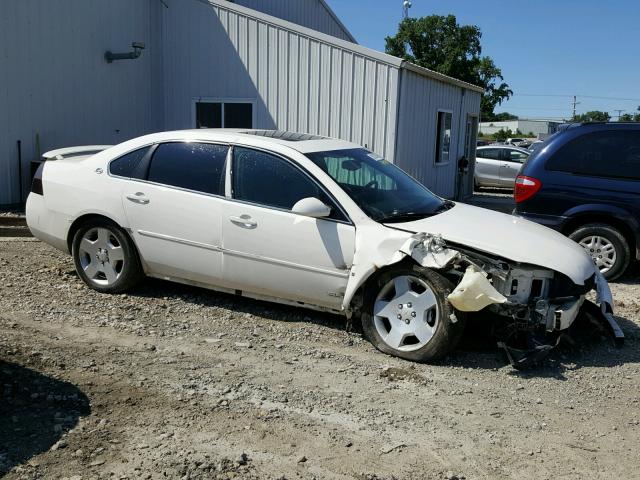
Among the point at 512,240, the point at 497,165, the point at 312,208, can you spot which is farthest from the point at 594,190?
the point at 497,165

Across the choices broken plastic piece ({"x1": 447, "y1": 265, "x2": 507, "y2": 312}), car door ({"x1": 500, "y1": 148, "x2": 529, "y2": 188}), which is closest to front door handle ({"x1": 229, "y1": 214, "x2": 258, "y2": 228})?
broken plastic piece ({"x1": 447, "y1": 265, "x2": 507, "y2": 312})

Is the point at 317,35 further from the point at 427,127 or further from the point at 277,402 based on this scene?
the point at 277,402

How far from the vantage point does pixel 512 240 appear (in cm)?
493

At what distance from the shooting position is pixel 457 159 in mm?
16531

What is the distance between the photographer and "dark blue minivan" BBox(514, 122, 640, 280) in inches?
299

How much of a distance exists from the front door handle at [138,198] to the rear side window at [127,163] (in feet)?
0.72

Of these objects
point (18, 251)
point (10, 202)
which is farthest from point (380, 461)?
point (10, 202)

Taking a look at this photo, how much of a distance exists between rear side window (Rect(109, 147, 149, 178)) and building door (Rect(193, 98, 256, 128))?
689 centimetres

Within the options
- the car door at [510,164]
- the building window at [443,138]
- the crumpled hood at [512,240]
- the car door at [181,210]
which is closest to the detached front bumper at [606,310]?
the crumpled hood at [512,240]

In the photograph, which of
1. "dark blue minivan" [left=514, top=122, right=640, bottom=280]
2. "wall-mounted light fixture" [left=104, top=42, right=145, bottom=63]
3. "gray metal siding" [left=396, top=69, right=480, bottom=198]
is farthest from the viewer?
"wall-mounted light fixture" [left=104, top=42, right=145, bottom=63]

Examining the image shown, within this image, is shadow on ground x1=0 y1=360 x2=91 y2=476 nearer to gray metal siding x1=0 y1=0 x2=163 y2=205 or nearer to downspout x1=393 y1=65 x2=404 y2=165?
gray metal siding x1=0 y1=0 x2=163 y2=205

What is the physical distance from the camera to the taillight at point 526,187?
25.5 ft

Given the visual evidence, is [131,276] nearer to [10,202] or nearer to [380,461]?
[380,461]

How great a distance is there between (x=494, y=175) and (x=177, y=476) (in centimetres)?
1864
